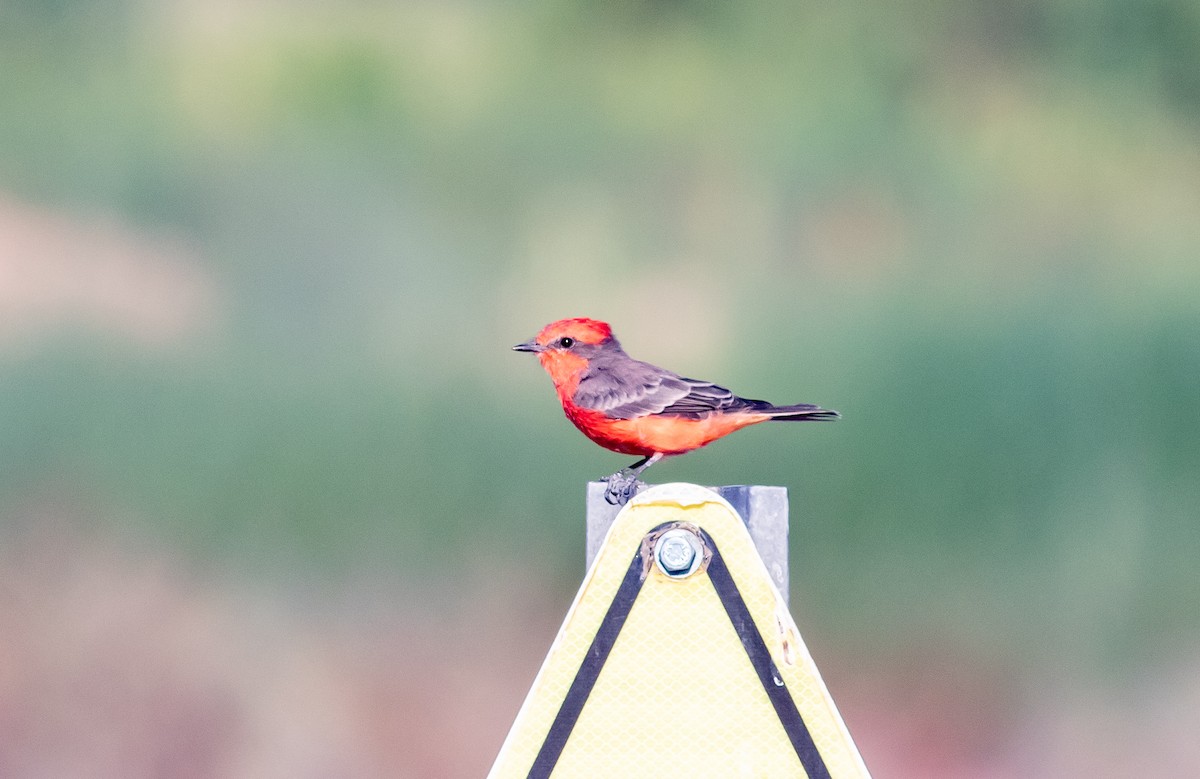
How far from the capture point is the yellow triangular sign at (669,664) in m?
1.59

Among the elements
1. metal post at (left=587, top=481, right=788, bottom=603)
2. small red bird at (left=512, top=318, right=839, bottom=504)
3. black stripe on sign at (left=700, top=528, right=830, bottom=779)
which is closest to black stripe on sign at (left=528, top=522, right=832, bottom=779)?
black stripe on sign at (left=700, top=528, right=830, bottom=779)

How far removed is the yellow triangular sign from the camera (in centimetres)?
159

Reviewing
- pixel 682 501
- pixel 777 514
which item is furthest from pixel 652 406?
pixel 682 501

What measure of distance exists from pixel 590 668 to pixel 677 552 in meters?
0.20

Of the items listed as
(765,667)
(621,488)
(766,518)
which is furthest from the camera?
(621,488)

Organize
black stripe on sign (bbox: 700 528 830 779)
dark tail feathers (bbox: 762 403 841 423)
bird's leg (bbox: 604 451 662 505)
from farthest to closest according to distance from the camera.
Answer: dark tail feathers (bbox: 762 403 841 423) → bird's leg (bbox: 604 451 662 505) → black stripe on sign (bbox: 700 528 830 779)

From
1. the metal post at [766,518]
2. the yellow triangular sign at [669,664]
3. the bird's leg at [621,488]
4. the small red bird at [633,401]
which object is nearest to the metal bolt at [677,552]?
the yellow triangular sign at [669,664]

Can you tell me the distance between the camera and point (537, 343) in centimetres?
305

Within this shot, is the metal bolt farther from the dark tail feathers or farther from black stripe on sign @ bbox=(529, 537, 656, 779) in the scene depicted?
the dark tail feathers

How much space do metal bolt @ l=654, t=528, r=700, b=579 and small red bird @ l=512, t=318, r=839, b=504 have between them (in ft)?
4.11

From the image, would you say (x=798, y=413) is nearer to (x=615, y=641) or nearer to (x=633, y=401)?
(x=633, y=401)

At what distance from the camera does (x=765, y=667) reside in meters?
1.59

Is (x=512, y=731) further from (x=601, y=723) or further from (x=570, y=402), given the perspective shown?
(x=570, y=402)

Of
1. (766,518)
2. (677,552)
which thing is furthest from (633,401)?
(677,552)
